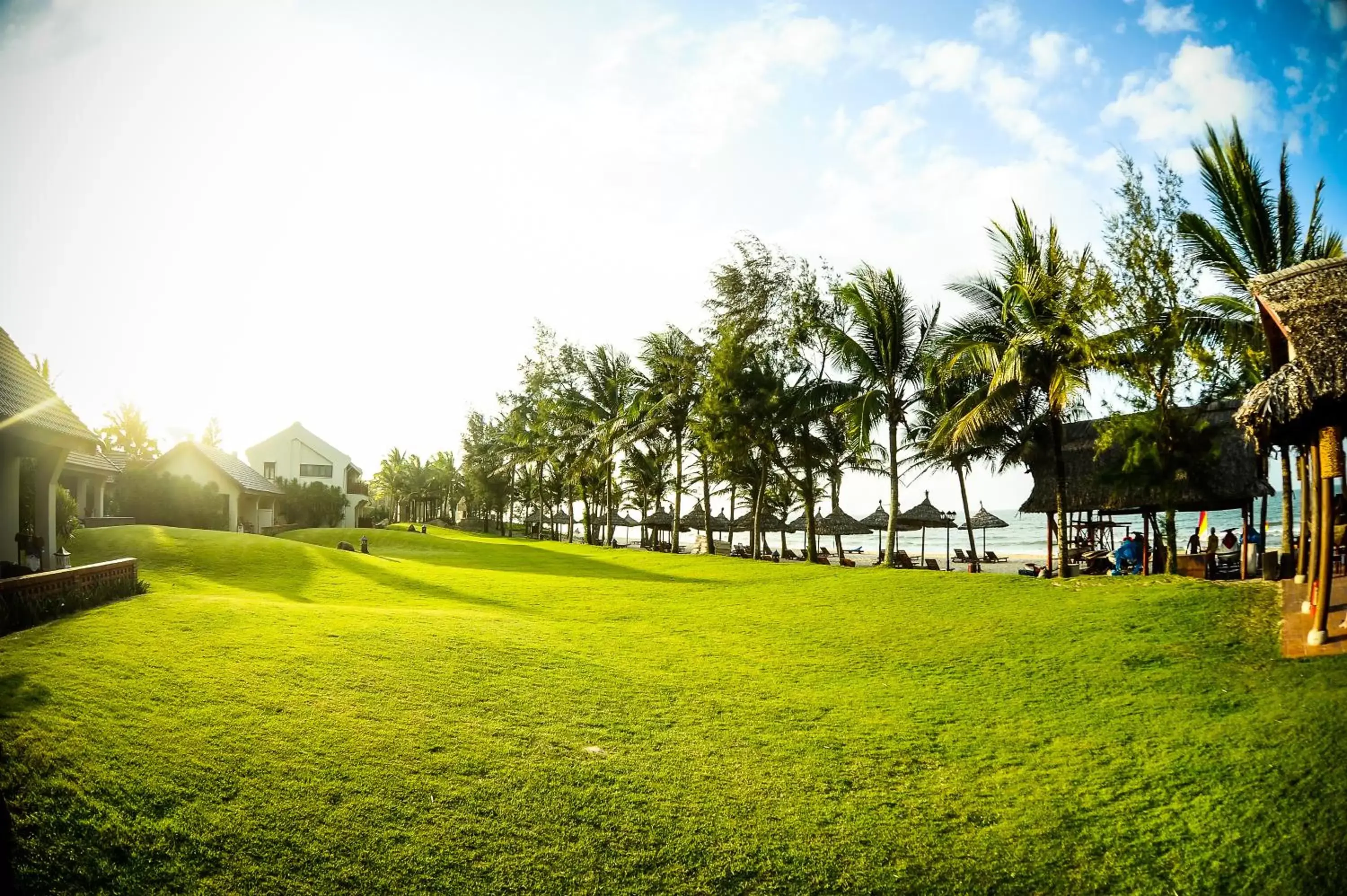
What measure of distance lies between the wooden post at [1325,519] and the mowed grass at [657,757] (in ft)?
2.15

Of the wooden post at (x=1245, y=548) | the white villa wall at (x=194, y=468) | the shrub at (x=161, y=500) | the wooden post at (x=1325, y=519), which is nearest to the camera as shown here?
the wooden post at (x=1325, y=519)

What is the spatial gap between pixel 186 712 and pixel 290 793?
1742 millimetres

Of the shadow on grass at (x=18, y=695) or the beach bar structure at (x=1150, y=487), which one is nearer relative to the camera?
the shadow on grass at (x=18, y=695)

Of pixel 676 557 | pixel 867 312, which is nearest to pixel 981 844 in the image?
pixel 867 312

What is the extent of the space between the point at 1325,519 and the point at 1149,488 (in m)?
11.2

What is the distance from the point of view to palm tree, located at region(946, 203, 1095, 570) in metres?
16.8

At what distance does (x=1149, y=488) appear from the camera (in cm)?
1873

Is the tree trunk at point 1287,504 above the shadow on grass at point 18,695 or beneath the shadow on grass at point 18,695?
above

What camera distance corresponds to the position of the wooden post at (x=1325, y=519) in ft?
27.5

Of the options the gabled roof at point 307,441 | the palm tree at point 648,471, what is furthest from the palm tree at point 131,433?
the palm tree at point 648,471

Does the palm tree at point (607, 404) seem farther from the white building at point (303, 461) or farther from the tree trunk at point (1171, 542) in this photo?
the white building at point (303, 461)

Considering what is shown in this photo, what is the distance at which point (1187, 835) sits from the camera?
5.91 meters

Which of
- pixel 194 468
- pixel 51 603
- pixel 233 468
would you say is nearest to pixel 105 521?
pixel 194 468

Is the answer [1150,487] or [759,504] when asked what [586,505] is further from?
[1150,487]
